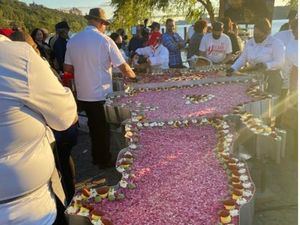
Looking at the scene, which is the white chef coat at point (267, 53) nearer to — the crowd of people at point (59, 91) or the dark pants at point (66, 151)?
the crowd of people at point (59, 91)

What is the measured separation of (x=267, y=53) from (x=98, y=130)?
236cm

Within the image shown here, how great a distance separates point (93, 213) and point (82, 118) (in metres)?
4.72

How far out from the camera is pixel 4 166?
1544mm

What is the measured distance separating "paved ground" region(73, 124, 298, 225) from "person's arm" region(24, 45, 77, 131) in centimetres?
212

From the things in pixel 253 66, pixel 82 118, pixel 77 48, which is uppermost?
pixel 77 48

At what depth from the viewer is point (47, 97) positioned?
5.24 ft

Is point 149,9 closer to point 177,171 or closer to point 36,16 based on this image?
point 177,171

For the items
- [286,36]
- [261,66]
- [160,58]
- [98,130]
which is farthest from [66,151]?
[286,36]

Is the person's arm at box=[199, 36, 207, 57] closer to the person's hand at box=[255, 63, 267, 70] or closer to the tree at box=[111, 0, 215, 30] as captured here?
the person's hand at box=[255, 63, 267, 70]

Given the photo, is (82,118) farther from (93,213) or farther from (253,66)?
(93,213)

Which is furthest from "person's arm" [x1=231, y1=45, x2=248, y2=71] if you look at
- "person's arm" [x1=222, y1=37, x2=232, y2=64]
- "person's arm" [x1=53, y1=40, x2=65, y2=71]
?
"person's arm" [x1=53, y1=40, x2=65, y2=71]

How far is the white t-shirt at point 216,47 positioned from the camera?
6.40m

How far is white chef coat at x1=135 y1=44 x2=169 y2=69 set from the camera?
6.52 meters

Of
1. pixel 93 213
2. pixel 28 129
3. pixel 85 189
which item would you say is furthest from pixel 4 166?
pixel 85 189
